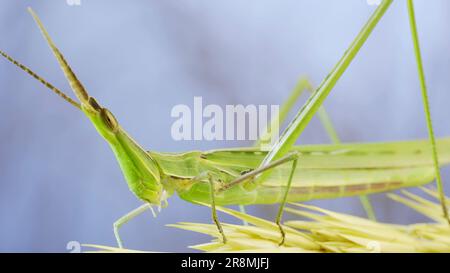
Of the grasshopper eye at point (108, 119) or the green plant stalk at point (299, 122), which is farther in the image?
the green plant stalk at point (299, 122)

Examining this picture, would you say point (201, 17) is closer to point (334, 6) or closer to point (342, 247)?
point (334, 6)

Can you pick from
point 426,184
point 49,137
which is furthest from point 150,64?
point 426,184

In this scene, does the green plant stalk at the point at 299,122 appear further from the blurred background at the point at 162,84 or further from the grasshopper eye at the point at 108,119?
the grasshopper eye at the point at 108,119

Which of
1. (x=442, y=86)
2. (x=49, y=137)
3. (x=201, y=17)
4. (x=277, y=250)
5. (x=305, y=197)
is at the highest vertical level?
(x=201, y=17)

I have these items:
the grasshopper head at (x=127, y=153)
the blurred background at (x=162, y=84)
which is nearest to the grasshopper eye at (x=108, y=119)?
the grasshopper head at (x=127, y=153)

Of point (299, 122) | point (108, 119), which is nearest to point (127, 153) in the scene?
point (108, 119)

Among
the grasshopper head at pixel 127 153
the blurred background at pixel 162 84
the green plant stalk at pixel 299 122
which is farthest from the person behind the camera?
the blurred background at pixel 162 84

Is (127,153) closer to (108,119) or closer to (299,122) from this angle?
(108,119)
